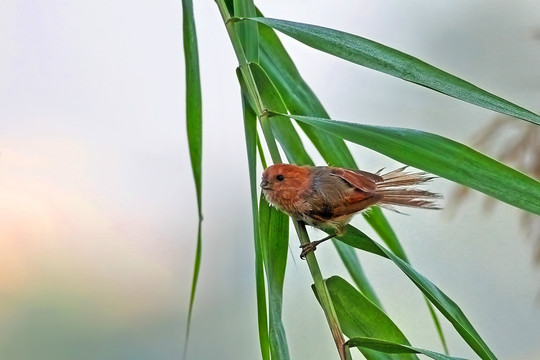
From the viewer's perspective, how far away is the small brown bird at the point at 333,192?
18.3 inches

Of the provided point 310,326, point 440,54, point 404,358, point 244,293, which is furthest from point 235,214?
point 404,358

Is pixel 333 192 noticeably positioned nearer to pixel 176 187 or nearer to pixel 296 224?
pixel 296 224

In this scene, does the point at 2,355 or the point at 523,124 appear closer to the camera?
the point at 2,355

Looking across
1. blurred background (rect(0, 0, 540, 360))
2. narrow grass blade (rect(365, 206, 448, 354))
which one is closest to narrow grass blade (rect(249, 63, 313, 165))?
narrow grass blade (rect(365, 206, 448, 354))

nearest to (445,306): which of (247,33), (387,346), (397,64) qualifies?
(387,346)

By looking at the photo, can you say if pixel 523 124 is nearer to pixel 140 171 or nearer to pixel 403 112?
pixel 403 112

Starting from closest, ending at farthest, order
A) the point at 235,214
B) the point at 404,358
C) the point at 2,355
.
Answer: the point at 404,358
the point at 2,355
the point at 235,214

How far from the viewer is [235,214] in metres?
1.16

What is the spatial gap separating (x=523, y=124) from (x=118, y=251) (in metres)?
0.80

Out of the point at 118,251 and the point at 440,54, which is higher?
the point at 440,54

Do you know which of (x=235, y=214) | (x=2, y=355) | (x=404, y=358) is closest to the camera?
(x=404, y=358)

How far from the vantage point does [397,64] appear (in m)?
0.40

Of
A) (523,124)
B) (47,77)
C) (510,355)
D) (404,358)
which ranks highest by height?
(47,77)

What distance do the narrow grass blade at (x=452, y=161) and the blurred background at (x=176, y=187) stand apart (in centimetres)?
77
